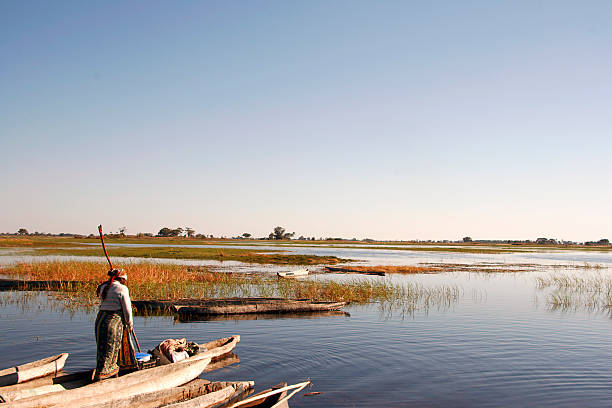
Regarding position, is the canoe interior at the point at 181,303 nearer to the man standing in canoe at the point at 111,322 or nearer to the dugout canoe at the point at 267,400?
the man standing in canoe at the point at 111,322

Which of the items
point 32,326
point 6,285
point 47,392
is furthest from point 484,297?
point 6,285

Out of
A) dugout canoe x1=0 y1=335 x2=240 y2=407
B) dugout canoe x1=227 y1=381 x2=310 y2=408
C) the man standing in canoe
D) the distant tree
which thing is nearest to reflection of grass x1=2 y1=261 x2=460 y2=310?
dugout canoe x1=0 y1=335 x2=240 y2=407

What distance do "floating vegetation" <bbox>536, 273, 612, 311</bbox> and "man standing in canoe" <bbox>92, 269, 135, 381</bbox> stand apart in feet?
71.4

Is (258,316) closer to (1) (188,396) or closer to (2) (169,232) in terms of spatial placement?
(1) (188,396)

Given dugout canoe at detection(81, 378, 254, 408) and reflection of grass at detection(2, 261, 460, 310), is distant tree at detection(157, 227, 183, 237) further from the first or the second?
dugout canoe at detection(81, 378, 254, 408)

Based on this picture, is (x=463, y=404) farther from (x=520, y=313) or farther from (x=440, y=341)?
(x=520, y=313)

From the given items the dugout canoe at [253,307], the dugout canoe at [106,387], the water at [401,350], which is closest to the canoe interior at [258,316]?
the dugout canoe at [253,307]

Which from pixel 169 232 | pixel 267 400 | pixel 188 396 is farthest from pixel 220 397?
pixel 169 232

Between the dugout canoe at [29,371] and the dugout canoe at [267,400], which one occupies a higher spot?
the dugout canoe at [29,371]

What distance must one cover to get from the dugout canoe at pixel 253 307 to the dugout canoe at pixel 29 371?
9.26 m

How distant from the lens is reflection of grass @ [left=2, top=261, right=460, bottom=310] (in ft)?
78.5

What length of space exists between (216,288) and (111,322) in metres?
18.2

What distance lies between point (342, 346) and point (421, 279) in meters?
22.4

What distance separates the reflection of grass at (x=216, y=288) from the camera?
23922mm
